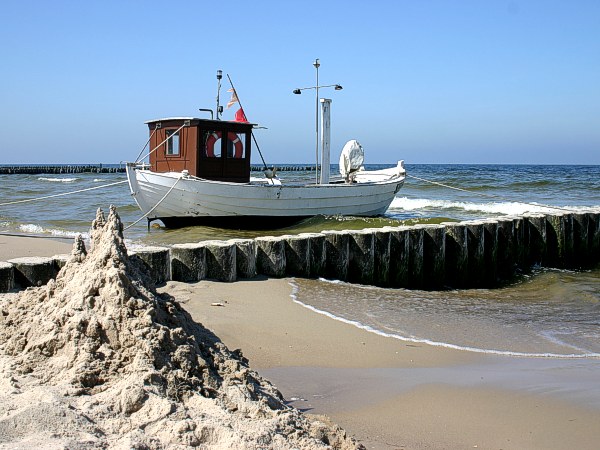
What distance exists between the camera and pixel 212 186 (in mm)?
16312

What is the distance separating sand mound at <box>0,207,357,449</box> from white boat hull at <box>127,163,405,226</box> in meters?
12.3

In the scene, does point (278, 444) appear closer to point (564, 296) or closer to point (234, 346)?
point (234, 346)

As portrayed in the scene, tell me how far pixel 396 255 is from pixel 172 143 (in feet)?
29.1

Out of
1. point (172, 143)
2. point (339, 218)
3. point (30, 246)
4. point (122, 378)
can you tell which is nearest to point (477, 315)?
point (122, 378)

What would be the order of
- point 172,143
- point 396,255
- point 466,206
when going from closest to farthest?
point 396,255
point 172,143
point 466,206

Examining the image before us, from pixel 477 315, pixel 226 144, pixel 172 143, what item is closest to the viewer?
pixel 477 315

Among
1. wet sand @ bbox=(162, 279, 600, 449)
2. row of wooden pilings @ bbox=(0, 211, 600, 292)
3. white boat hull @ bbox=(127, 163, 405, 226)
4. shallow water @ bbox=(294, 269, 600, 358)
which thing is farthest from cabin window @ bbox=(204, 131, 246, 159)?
wet sand @ bbox=(162, 279, 600, 449)

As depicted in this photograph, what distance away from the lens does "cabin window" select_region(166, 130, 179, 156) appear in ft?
56.5

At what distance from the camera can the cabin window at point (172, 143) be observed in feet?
56.5

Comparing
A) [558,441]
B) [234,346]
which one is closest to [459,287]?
[234,346]

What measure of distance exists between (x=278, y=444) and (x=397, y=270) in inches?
301

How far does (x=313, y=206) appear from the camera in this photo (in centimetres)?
1819

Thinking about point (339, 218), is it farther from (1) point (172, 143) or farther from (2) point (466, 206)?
(2) point (466, 206)

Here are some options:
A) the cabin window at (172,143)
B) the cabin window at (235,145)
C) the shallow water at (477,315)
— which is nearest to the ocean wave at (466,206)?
the cabin window at (235,145)
